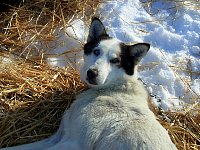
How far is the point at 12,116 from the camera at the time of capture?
15.3 feet

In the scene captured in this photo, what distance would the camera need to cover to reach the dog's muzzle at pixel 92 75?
164 inches

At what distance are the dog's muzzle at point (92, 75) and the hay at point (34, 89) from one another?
58 centimetres

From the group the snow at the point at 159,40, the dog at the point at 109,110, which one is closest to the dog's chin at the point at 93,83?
the dog at the point at 109,110

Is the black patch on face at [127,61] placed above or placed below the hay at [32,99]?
above

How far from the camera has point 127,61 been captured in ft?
14.3

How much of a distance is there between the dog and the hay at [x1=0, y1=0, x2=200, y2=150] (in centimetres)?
44

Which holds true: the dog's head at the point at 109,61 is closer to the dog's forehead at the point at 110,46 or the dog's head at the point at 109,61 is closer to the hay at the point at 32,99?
the dog's forehead at the point at 110,46

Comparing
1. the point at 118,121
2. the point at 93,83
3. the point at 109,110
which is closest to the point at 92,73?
the point at 93,83

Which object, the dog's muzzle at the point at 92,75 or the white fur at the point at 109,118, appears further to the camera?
the dog's muzzle at the point at 92,75

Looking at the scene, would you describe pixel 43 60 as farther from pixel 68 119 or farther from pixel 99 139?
pixel 99 139

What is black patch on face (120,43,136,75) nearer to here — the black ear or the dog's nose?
the black ear

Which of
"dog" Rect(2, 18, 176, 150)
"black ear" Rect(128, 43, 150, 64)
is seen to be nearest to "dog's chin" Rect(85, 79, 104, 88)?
"dog" Rect(2, 18, 176, 150)

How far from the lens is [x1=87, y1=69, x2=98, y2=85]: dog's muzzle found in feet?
13.7

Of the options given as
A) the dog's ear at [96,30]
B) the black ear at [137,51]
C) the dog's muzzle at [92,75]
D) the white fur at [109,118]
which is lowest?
the white fur at [109,118]
